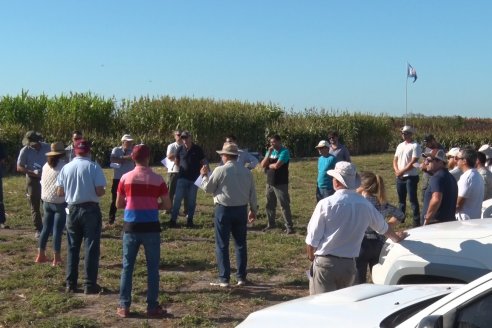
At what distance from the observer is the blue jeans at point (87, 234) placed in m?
8.20

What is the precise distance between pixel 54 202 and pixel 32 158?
8.08 ft

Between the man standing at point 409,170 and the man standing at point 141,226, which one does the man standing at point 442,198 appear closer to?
the man standing at point 141,226

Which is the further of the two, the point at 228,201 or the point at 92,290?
the point at 228,201

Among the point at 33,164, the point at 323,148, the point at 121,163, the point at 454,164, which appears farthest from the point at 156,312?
the point at 323,148

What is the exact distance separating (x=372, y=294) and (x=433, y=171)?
4.43 meters

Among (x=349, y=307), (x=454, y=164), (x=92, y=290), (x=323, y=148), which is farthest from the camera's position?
(x=323, y=148)

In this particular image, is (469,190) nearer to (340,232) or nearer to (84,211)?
(340,232)

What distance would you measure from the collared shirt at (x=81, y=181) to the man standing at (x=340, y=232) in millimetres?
3266

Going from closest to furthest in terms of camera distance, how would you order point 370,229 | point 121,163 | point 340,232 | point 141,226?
point 340,232 < point 370,229 < point 141,226 < point 121,163

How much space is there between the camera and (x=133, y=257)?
7355mm

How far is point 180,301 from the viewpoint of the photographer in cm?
804

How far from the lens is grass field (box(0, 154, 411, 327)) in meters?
7.37

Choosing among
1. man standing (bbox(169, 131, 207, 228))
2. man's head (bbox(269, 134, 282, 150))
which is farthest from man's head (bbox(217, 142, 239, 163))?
man standing (bbox(169, 131, 207, 228))

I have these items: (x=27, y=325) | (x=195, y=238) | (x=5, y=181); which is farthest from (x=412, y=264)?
(x=5, y=181)
